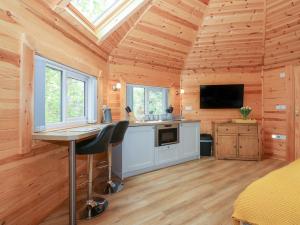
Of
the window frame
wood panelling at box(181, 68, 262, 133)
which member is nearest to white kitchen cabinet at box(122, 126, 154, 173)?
the window frame

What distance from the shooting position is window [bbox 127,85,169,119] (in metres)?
4.44

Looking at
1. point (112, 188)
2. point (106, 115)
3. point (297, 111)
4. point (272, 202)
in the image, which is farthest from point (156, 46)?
point (272, 202)

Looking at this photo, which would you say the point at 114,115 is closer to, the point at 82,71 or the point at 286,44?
the point at 82,71

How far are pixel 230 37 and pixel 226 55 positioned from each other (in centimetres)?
62

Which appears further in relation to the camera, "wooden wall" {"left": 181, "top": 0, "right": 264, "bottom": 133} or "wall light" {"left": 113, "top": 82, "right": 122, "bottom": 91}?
"wall light" {"left": 113, "top": 82, "right": 122, "bottom": 91}

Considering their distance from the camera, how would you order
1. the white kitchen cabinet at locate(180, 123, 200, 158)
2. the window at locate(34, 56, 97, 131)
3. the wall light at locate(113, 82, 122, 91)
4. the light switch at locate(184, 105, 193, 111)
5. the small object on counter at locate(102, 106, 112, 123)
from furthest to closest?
the light switch at locate(184, 105, 193, 111), the white kitchen cabinet at locate(180, 123, 200, 158), the wall light at locate(113, 82, 122, 91), the small object on counter at locate(102, 106, 112, 123), the window at locate(34, 56, 97, 131)

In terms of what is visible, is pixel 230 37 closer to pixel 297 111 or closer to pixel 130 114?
pixel 297 111

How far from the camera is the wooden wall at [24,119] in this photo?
1632mm

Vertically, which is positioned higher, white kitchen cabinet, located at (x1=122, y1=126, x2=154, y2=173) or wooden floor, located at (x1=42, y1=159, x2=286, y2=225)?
white kitchen cabinet, located at (x1=122, y1=126, x2=154, y2=173)

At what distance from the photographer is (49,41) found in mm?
2221

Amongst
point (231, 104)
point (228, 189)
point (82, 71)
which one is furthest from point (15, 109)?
point (231, 104)

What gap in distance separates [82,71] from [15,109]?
140cm

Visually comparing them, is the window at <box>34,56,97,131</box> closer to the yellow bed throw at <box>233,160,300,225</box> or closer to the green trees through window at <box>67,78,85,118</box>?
the green trees through window at <box>67,78,85,118</box>

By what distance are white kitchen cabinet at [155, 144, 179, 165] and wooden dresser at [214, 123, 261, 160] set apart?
1114 millimetres
